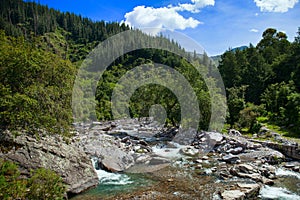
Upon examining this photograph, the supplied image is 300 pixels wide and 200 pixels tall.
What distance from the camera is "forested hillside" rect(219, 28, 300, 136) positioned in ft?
81.6

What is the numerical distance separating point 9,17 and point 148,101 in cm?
8691

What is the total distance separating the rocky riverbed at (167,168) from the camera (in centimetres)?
1060

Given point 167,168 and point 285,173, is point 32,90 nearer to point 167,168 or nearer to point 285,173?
point 167,168

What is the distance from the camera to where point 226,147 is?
18391 mm

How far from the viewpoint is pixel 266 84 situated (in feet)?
134

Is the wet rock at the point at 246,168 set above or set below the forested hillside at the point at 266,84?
below

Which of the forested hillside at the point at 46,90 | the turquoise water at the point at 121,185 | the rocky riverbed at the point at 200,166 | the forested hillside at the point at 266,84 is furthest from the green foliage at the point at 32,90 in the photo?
the forested hillside at the point at 266,84

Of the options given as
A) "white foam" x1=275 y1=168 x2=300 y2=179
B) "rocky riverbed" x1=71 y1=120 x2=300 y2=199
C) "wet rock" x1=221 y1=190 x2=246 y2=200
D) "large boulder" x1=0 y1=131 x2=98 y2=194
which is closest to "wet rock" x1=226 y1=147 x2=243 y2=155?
"rocky riverbed" x1=71 y1=120 x2=300 y2=199

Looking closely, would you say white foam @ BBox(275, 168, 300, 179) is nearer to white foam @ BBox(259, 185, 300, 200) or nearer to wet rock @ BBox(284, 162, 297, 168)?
wet rock @ BBox(284, 162, 297, 168)

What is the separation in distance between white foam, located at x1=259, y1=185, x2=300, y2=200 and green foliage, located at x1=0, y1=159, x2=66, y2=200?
345 inches

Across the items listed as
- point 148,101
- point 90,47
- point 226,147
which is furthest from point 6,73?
point 90,47

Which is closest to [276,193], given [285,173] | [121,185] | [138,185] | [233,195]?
[233,195]

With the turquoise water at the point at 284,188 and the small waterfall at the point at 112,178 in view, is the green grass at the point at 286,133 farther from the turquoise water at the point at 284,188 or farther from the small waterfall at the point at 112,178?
the small waterfall at the point at 112,178

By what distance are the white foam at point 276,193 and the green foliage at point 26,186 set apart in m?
8.76
